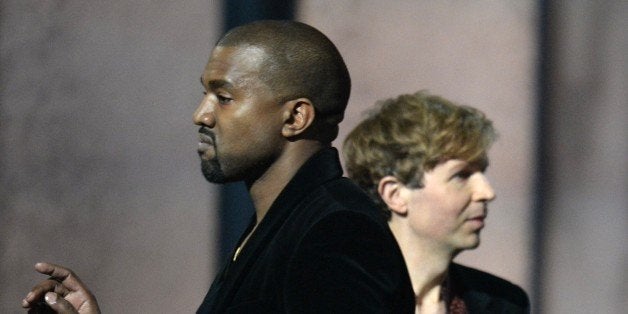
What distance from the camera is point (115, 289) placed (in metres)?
4.69

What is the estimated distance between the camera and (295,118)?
94.9 inches

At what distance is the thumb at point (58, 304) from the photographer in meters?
2.38

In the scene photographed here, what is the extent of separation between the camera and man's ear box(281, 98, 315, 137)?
2.40m

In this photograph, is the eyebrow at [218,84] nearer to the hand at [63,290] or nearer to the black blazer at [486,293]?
the hand at [63,290]

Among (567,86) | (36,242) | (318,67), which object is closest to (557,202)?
(567,86)

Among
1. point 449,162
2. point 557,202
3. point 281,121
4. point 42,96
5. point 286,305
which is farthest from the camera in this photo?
point 557,202

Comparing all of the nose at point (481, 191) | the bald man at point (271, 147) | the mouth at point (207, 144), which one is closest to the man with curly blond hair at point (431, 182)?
the nose at point (481, 191)

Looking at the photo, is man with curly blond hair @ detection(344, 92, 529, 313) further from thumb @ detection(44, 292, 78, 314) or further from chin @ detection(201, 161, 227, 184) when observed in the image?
thumb @ detection(44, 292, 78, 314)

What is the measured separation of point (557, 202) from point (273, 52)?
269 centimetres

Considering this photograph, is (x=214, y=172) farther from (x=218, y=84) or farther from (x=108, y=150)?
(x=108, y=150)

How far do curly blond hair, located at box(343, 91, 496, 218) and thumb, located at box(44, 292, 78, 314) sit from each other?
143 centimetres

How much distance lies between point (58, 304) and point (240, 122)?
0.44 m

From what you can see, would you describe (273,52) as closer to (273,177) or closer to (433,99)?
(273,177)

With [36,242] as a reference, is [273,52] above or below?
above
